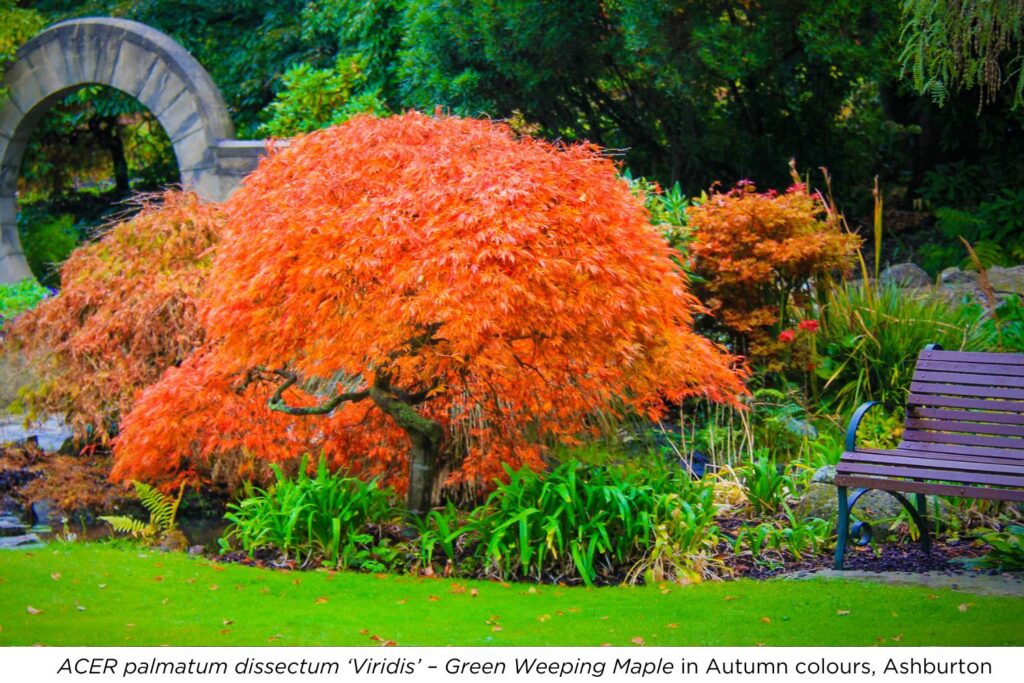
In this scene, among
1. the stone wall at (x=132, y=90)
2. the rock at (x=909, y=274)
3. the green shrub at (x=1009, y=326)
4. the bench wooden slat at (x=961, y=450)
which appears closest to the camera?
the bench wooden slat at (x=961, y=450)

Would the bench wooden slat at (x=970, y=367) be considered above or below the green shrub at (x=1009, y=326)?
below

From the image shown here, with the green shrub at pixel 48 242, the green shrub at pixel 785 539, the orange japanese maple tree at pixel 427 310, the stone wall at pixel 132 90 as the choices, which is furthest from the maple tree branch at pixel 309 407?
the green shrub at pixel 48 242

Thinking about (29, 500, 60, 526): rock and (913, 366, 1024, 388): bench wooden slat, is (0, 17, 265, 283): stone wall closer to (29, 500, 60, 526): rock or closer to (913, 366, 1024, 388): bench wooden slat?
(29, 500, 60, 526): rock

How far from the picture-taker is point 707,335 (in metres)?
9.14

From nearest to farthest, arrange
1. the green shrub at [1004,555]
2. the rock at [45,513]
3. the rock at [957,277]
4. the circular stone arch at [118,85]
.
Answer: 1. the green shrub at [1004,555]
2. the rock at [45,513]
3. the rock at [957,277]
4. the circular stone arch at [118,85]

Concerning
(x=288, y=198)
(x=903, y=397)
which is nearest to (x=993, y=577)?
(x=903, y=397)

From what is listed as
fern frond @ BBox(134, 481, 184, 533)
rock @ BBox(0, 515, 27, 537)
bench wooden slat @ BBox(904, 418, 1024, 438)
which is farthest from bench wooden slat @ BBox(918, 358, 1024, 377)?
rock @ BBox(0, 515, 27, 537)

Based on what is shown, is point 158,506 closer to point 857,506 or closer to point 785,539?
point 785,539

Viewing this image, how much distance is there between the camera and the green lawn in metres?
5.00

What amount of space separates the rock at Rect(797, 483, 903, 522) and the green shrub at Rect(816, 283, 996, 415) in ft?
4.94

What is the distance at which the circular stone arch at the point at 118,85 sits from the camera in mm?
12734

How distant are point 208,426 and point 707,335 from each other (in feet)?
12.9

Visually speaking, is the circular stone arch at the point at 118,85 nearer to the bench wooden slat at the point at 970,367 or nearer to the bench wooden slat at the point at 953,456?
the bench wooden slat at the point at 970,367

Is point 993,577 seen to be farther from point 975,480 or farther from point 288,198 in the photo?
point 288,198
